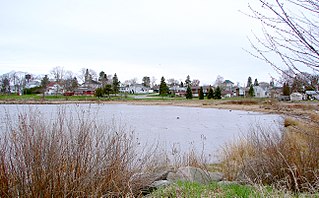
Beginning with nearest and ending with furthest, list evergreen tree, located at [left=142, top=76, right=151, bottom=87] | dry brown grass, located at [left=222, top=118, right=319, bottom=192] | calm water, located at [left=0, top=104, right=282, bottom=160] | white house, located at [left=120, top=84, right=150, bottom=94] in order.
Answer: dry brown grass, located at [left=222, top=118, right=319, bottom=192], calm water, located at [left=0, top=104, right=282, bottom=160], white house, located at [left=120, top=84, right=150, bottom=94], evergreen tree, located at [left=142, top=76, right=151, bottom=87]

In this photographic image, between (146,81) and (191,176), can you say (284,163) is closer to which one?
(191,176)

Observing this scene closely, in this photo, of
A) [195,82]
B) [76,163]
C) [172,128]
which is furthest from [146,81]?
[76,163]

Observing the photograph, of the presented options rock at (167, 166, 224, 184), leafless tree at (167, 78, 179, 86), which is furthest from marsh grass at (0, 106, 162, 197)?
leafless tree at (167, 78, 179, 86)

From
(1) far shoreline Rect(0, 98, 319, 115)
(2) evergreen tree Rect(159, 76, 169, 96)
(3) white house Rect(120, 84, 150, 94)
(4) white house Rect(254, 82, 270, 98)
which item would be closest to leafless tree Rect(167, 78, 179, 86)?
(3) white house Rect(120, 84, 150, 94)

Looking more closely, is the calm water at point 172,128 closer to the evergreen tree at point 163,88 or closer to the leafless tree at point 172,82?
the evergreen tree at point 163,88

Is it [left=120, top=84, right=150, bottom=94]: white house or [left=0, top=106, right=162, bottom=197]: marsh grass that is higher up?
[left=120, top=84, right=150, bottom=94]: white house

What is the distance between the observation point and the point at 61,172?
4.03m

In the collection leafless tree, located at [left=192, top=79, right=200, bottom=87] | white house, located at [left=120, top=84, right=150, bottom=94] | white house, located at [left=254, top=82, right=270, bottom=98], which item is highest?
leafless tree, located at [left=192, top=79, right=200, bottom=87]

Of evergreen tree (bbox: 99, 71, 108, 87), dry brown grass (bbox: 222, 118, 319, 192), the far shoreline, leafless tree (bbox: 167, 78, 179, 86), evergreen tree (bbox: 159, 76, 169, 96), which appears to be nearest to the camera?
the far shoreline

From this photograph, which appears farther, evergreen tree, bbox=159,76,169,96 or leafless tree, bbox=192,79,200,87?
leafless tree, bbox=192,79,200,87

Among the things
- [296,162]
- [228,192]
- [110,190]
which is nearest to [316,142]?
[296,162]

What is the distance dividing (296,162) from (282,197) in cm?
233

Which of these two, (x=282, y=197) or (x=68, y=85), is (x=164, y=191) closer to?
(x=282, y=197)

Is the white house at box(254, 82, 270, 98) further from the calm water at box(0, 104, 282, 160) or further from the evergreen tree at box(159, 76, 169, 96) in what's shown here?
the evergreen tree at box(159, 76, 169, 96)
